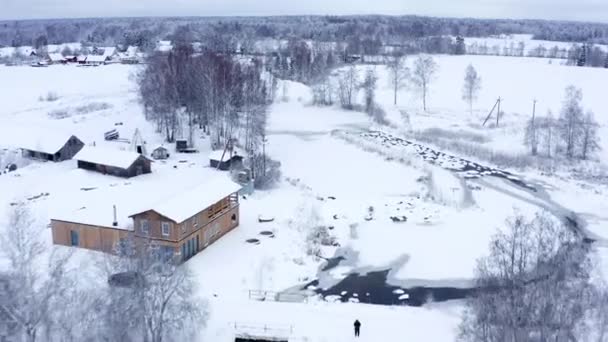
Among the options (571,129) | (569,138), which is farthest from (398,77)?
(569,138)

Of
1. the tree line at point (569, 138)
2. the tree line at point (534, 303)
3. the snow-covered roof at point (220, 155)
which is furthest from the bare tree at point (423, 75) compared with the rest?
the tree line at point (534, 303)

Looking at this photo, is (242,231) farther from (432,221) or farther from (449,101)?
(449,101)

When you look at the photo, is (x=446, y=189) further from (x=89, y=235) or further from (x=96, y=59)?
(x=96, y=59)

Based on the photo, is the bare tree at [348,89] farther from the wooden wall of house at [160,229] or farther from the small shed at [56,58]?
the small shed at [56,58]

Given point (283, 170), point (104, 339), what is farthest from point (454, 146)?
point (104, 339)

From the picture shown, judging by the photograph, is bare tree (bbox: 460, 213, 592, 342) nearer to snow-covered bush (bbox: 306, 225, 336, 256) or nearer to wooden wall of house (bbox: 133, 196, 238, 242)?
snow-covered bush (bbox: 306, 225, 336, 256)
